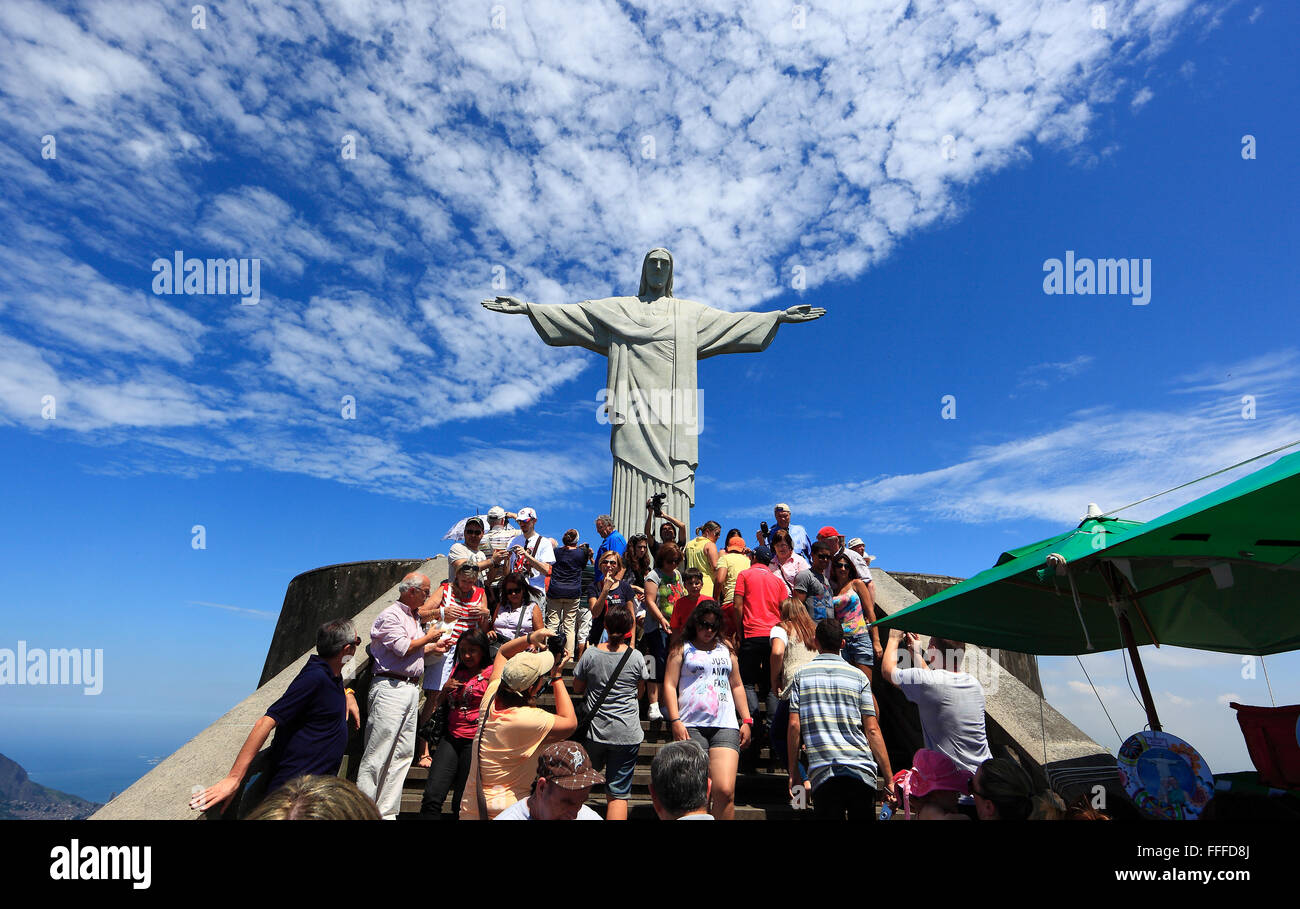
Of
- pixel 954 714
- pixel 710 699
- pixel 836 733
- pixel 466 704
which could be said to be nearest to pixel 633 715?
pixel 710 699

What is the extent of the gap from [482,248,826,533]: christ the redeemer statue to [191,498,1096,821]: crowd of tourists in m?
5.33

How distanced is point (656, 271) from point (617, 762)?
33.5 ft

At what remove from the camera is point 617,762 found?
4.09 metres

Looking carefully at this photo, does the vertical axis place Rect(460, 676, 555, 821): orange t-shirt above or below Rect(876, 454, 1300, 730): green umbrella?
below

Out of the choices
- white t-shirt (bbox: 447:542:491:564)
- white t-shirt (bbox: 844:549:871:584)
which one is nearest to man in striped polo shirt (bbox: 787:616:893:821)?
white t-shirt (bbox: 844:549:871:584)

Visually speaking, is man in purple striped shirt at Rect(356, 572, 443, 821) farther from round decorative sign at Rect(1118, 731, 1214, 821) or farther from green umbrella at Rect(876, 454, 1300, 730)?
round decorative sign at Rect(1118, 731, 1214, 821)

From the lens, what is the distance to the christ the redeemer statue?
11734 mm

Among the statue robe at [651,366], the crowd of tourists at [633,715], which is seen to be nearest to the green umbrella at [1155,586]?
the crowd of tourists at [633,715]

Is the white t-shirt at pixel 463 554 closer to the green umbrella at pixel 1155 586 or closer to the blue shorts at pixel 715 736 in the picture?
the blue shorts at pixel 715 736

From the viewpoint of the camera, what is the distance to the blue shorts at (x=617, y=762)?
4.08m

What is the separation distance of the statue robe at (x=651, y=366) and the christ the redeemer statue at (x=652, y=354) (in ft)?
0.06
